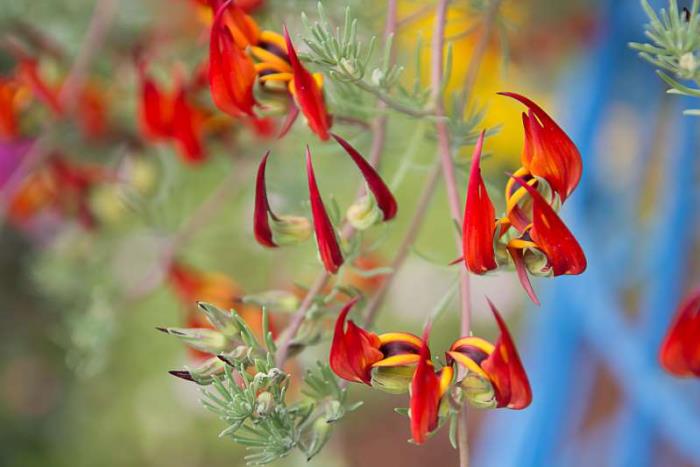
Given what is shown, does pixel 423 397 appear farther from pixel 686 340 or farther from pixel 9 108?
pixel 9 108

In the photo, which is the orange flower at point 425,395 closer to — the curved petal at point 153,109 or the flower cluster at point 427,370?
the flower cluster at point 427,370

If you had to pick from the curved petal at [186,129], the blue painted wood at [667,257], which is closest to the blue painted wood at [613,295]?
the blue painted wood at [667,257]

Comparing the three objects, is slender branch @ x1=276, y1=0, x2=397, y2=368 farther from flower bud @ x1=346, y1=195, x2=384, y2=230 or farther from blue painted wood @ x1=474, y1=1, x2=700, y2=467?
blue painted wood @ x1=474, y1=1, x2=700, y2=467

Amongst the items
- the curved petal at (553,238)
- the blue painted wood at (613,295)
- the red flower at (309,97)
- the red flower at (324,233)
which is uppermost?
the red flower at (309,97)

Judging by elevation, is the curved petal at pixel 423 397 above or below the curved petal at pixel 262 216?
below

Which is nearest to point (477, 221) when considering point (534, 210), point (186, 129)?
point (534, 210)

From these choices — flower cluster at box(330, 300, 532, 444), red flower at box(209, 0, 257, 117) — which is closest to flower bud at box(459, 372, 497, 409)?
flower cluster at box(330, 300, 532, 444)

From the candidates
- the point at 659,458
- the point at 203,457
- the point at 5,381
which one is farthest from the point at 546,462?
the point at 203,457
